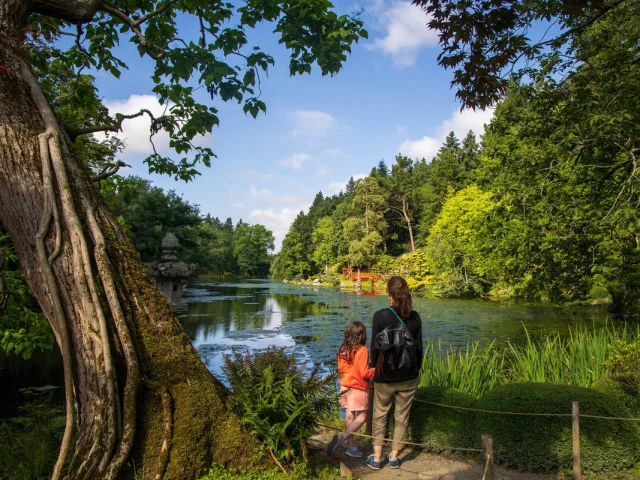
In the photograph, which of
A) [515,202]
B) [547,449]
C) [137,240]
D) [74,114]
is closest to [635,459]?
[547,449]

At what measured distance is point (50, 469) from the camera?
129 inches

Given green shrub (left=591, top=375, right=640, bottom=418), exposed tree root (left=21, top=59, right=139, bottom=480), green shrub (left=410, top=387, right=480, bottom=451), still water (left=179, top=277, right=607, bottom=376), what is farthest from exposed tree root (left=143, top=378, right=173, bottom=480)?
still water (left=179, top=277, right=607, bottom=376)

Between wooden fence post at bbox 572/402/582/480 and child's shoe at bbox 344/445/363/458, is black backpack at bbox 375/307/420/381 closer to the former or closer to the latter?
child's shoe at bbox 344/445/363/458

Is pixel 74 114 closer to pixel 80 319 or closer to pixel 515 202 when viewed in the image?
→ pixel 80 319

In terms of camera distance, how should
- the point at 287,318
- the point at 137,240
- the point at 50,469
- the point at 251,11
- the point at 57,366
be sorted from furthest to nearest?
the point at 137,240 → the point at 287,318 → the point at 57,366 → the point at 251,11 → the point at 50,469

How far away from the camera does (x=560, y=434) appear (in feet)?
12.5

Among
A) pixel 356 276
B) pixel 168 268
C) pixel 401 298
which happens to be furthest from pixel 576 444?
pixel 356 276

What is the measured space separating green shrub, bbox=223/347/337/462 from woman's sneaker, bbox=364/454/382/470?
74 centimetres

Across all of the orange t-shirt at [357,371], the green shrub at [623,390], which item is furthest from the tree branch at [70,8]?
the green shrub at [623,390]

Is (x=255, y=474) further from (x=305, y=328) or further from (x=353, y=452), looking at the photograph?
(x=305, y=328)

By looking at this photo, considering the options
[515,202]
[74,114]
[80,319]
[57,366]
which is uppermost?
[74,114]

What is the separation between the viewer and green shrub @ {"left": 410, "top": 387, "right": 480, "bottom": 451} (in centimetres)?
415

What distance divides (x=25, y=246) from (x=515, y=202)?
18.8 feet

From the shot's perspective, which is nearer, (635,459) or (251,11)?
(635,459)
